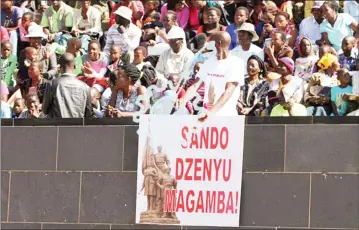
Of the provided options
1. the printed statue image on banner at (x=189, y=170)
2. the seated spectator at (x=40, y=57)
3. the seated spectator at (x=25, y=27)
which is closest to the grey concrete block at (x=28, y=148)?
the printed statue image on banner at (x=189, y=170)

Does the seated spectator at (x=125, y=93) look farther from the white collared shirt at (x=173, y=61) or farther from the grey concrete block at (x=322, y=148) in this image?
the grey concrete block at (x=322, y=148)

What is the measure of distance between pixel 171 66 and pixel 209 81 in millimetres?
2103

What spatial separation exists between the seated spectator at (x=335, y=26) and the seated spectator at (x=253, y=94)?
2168mm

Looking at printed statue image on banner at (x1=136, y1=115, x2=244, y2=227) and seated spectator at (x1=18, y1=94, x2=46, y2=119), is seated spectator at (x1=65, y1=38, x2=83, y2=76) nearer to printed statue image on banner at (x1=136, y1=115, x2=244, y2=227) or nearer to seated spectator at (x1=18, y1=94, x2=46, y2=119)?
seated spectator at (x1=18, y1=94, x2=46, y2=119)

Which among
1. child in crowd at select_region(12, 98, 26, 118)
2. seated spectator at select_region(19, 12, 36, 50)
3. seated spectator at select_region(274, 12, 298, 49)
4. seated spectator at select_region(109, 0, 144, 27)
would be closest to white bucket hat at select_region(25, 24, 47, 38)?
seated spectator at select_region(19, 12, 36, 50)

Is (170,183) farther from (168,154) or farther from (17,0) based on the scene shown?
(17,0)

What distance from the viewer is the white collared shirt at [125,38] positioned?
21562 mm

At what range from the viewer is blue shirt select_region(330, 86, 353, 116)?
60.2 ft

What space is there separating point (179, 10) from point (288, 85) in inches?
154

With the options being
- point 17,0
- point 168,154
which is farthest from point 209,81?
point 17,0

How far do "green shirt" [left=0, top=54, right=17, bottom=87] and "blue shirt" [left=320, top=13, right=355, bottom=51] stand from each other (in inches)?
185

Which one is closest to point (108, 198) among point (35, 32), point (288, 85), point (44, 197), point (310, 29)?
point (44, 197)

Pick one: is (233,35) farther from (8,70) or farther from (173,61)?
(8,70)

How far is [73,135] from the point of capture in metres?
19.3
